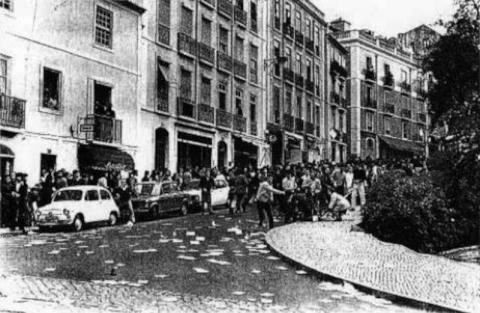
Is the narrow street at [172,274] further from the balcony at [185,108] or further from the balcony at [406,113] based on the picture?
the balcony at [406,113]

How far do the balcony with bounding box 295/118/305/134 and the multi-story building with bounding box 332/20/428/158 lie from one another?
389 inches

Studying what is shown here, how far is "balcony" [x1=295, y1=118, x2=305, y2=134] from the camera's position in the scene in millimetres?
43594

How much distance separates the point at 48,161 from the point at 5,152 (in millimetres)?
2241

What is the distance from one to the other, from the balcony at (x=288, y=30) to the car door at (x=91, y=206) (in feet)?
84.8

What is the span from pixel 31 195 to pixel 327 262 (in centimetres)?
1044

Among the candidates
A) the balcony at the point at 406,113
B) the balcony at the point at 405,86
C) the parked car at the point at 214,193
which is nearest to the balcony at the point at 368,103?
the balcony at the point at 405,86

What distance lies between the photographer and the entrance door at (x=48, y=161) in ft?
69.6

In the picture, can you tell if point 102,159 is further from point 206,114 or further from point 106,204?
point 206,114

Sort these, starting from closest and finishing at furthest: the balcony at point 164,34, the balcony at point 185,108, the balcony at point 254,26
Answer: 1. the balcony at point 164,34
2. the balcony at point 185,108
3. the balcony at point 254,26

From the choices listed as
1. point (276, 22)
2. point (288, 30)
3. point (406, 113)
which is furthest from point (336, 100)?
point (276, 22)

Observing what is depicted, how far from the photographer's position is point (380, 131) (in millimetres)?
57750

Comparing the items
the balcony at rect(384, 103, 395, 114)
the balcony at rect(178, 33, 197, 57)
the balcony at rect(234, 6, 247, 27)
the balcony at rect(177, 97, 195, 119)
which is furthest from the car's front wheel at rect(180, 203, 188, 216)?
the balcony at rect(384, 103, 395, 114)

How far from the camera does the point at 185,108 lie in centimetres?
3017

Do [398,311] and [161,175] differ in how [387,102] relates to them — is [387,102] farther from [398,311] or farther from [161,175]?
[398,311]
